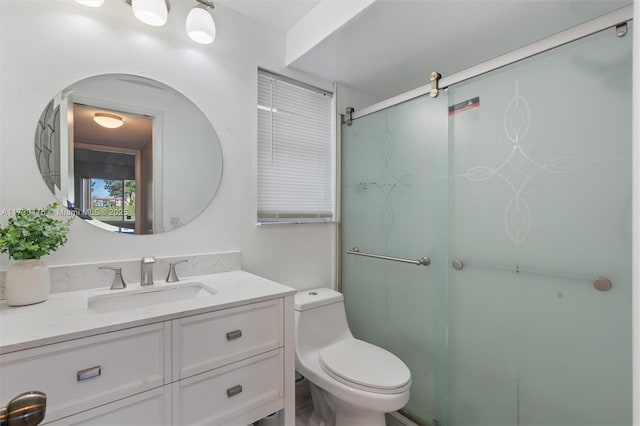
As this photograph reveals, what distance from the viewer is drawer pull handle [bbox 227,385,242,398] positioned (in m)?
1.13

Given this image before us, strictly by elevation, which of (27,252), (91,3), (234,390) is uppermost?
(91,3)

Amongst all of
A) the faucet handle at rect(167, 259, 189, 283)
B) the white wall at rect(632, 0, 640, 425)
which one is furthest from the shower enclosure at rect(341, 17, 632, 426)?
the faucet handle at rect(167, 259, 189, 283)

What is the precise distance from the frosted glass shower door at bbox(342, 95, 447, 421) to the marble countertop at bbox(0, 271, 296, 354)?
86 cm

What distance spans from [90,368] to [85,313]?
0.21 m

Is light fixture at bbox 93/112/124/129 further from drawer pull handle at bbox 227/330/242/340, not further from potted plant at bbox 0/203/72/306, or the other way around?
drawer pull handle at bbox 227/330/242/340

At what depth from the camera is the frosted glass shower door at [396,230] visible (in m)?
1.71

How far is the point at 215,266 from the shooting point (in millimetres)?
1623

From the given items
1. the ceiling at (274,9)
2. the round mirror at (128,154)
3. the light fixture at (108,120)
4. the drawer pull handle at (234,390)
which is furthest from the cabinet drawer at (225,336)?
the ceiling at (274,9)

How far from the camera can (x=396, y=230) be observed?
189 cm

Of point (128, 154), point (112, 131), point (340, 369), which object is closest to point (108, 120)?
point (112, 131)

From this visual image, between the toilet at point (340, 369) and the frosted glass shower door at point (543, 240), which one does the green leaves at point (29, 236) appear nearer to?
the toilet at point (340, 369)

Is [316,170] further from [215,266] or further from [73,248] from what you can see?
[73,248]

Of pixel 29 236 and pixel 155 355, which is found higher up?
pixel 29 236

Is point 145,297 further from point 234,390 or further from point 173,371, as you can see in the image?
point 234,390
